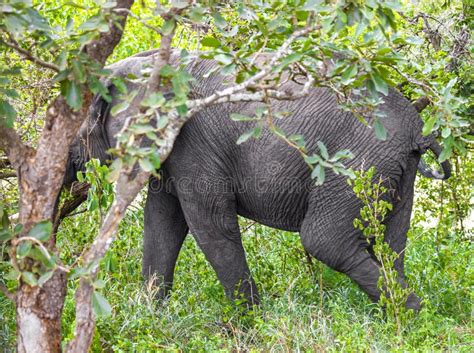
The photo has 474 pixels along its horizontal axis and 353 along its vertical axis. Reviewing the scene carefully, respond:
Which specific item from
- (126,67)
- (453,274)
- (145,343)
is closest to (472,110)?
(453,274)

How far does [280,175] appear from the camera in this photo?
5.75m

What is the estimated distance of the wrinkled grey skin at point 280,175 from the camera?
18.3ft

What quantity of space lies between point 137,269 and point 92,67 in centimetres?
357

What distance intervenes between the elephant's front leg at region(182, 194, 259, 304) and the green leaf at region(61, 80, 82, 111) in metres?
2.39

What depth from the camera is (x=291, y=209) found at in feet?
Result: 19.3

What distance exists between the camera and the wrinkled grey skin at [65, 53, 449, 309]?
558 cm

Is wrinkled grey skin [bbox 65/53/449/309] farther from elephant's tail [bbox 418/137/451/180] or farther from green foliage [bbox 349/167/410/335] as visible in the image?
green foliage [bbox 349/167/410/335]

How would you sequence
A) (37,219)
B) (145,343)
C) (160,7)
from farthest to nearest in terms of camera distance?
(145,343), (37,219), (160,7)

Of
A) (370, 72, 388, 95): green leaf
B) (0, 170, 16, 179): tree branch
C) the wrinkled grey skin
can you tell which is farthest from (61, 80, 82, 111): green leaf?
(0, 170, 16, 179): tree branch

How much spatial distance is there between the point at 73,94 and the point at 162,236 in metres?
3.05

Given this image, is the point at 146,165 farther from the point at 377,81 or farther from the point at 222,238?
the point at 222,238

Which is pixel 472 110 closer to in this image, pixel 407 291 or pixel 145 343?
pixel 407 291

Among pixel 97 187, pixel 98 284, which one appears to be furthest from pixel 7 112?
pixel 97 187

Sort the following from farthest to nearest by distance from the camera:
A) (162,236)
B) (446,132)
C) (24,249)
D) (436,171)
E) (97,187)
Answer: (162,236) → (436,171) → (97,187) → (446,132) → (24,249)
